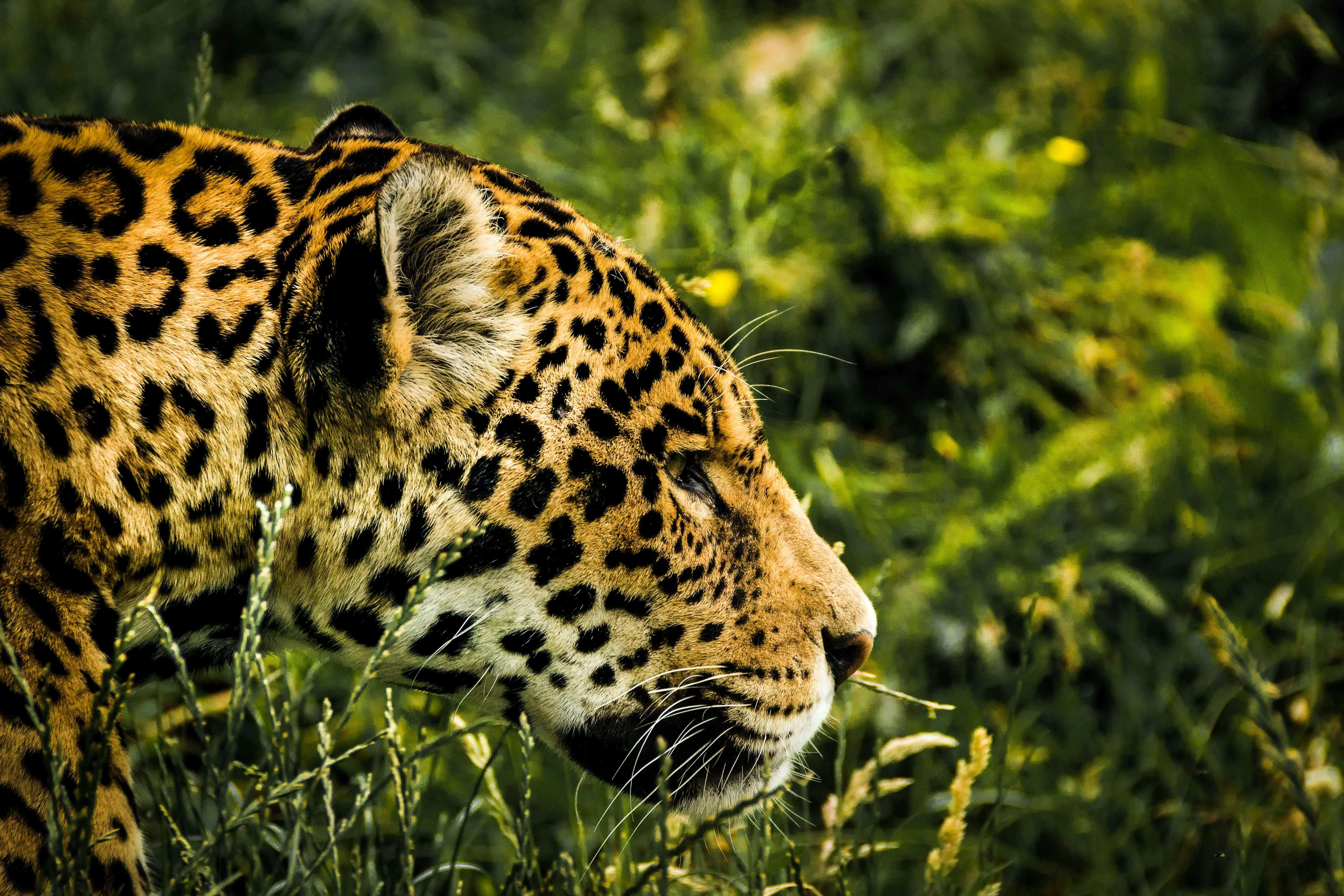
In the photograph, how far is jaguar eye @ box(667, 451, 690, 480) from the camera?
2.21m

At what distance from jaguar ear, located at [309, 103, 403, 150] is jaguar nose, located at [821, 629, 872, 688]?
140 cm

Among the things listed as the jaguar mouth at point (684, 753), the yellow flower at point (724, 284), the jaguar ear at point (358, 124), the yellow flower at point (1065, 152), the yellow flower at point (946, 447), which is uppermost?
the jaguar ear at point (358, 124)

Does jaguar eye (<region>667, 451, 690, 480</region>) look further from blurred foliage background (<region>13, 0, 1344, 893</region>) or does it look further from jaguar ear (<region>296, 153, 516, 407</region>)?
blurred foliage background (<region>13, 0, 1344, 893</region>)

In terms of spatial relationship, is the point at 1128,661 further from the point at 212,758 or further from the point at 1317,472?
the point at 212,758

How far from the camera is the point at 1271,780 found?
3.36 meters

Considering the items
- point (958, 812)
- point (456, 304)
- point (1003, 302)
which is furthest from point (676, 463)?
point (1003, 302)

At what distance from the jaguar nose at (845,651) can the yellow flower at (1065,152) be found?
341 centimetres

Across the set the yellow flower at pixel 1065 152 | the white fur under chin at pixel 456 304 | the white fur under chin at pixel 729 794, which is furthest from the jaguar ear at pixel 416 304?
the yellow flower at pixel 1065 152

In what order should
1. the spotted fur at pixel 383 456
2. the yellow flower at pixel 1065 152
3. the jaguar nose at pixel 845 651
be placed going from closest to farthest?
the spotted fur at pixel 383 456 < the jaguar nose at pixel 845 651 < the yellow flower at pixel 1065 152

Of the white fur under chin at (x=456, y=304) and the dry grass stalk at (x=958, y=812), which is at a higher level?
the white fur under chin at (x=456, y=304)

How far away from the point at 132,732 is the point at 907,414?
317 cm

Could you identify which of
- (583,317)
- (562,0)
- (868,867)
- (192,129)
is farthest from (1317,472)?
(562,0)

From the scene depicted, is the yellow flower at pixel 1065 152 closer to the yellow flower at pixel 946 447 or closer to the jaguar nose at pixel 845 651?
the yellow flower at pixel 946 447

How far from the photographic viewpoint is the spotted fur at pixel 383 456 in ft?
5.90
